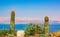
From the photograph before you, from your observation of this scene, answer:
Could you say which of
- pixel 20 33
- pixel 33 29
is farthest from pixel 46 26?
pixel 20 33

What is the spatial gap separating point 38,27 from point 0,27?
2298 millimetres

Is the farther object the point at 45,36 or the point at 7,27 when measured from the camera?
the point at 7,27

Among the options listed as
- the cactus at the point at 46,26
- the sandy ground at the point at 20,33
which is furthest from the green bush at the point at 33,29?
the sandy ground at the point at 20,33

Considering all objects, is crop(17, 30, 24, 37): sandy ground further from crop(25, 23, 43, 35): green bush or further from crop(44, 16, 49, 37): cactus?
crop(44, 16, 49, 37): cactus

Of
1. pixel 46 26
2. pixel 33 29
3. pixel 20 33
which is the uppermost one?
pixel 46 26

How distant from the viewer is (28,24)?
14.0 m

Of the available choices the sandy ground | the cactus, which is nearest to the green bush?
the cactus

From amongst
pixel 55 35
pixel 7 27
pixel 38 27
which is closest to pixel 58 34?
pixel 55 35

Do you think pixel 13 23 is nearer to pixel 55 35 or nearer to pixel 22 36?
pixel 22 36

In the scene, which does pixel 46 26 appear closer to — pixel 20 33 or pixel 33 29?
pixel 33 29

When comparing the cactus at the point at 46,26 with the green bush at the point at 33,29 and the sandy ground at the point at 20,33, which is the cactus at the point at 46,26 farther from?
the sandy ground at the point at 20,33

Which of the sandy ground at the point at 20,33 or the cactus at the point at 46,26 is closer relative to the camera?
the sandy ground at the point at 20,33

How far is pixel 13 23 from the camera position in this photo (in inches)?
555

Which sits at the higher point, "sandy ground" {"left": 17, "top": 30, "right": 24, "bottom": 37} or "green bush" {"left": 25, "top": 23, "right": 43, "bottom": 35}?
"green bush" {"left": 25, "top": 23, "right": 43, "bottom": 35}
